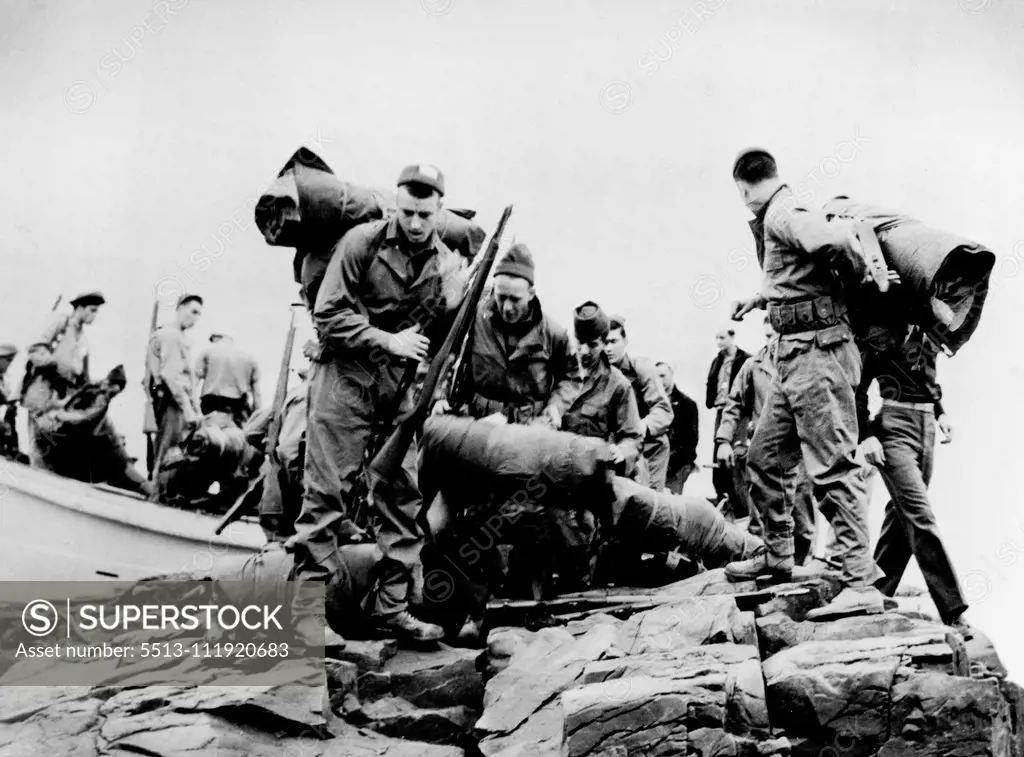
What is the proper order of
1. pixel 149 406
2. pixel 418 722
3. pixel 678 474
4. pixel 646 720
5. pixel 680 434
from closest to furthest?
pixel 646 720 < pixel 418 722 < pixel 678 474 < pixel 680 434 < pixel 149 406

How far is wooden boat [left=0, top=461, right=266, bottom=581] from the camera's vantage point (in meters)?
7.96

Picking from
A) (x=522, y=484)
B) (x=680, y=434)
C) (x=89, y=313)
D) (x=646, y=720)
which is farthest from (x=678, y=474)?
(x=646, y=720)

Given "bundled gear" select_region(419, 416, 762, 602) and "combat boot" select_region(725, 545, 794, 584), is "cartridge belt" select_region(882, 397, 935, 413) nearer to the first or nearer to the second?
"combat boot" select_region(725, 545, 794, 584)

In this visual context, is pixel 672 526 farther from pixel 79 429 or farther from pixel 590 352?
pixel 79 429

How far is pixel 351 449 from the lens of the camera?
4.55 meters

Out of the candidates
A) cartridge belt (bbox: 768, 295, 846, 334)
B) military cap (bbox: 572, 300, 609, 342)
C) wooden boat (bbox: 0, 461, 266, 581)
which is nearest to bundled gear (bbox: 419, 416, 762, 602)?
cartridge belt (bbox: 768, 295, 846, 334)

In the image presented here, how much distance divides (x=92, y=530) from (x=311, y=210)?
460 cm

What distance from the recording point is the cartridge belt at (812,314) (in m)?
4.68

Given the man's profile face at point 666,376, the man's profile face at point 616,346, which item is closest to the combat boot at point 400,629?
the man's profile face at point 616,346

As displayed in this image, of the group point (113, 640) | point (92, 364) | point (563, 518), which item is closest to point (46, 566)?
point (92, 364)

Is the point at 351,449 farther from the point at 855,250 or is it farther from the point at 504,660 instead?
the point at 855,250

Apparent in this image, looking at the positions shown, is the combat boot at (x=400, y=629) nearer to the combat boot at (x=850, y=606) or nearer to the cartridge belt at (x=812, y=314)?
the combat boot at (x=850, y=606)

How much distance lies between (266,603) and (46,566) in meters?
4.14

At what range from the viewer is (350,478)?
15.0ft
